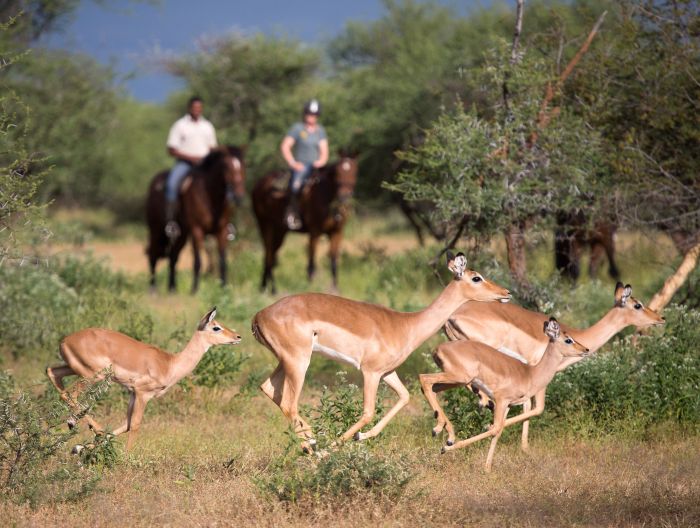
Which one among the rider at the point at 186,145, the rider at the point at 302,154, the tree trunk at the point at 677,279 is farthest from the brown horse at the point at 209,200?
the tree trunk at the point at 677,279

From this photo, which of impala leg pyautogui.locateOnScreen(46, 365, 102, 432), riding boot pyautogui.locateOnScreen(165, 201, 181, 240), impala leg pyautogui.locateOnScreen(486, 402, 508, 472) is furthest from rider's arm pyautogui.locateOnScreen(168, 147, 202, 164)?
impala leg pyautogui.locateOnScreen(486, 402, 508, 472)

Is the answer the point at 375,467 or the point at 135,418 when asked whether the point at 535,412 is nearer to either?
the point at 375,467

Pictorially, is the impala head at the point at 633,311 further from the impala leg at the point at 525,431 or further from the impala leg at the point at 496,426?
the impala leg at the point at 496,426

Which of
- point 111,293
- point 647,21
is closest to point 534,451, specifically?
point 647,21

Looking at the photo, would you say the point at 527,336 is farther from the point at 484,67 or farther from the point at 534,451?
the point at 484,67

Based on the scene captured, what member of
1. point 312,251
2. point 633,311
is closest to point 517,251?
point 633,311

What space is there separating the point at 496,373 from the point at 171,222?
38.2ft

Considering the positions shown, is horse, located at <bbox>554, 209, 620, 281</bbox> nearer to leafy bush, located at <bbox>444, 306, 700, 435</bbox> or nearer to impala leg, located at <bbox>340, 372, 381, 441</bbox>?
leafy bush, located at <bbox>444, 306, 700, 435</bbox>

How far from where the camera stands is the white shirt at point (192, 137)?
18.1 meters

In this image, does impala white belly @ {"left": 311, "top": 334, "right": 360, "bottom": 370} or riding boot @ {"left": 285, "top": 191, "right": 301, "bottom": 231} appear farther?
riding boot @ {"left": 285, "top": 191, "right": 301, "bottom": 231}

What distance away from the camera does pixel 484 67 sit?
10.5 m

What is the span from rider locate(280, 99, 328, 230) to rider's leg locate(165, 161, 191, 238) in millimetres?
1693

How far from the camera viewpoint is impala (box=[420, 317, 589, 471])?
757cm

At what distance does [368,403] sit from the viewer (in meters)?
7.67
